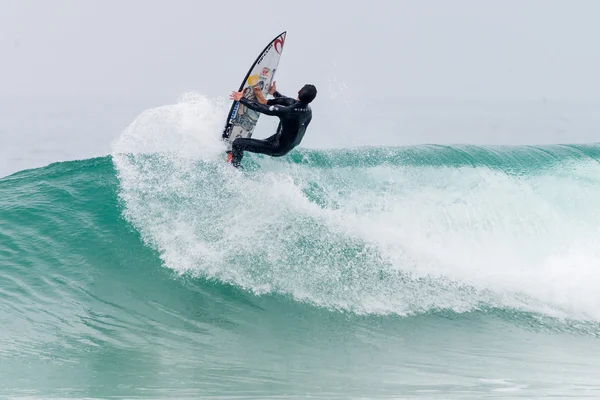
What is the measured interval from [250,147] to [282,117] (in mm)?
822

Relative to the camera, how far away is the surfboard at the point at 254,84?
8.21m

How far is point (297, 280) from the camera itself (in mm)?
7438

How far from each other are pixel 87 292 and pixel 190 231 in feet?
4.63

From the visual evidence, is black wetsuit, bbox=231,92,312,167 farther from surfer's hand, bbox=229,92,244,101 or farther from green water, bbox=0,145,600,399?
green water, bbox=0,145,600,399

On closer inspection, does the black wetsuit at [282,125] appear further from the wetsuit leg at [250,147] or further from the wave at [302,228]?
the wave at [302,228]

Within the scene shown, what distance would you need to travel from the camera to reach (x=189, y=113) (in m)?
8.97

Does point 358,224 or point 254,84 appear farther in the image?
point 358,224

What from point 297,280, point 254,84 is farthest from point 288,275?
point 254,84

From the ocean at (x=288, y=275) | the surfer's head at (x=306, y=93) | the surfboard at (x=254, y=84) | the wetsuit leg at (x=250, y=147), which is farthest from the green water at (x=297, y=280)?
the surfer's head at (x=306, y=93)

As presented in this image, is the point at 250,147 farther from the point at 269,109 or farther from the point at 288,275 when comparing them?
the point at 288,275

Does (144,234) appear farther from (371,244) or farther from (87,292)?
(371,244)

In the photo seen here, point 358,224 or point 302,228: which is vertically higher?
point 358,224

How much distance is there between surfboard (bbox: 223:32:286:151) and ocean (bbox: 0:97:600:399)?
→ 0.90 ft

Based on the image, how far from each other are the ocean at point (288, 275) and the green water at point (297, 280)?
0.03m
